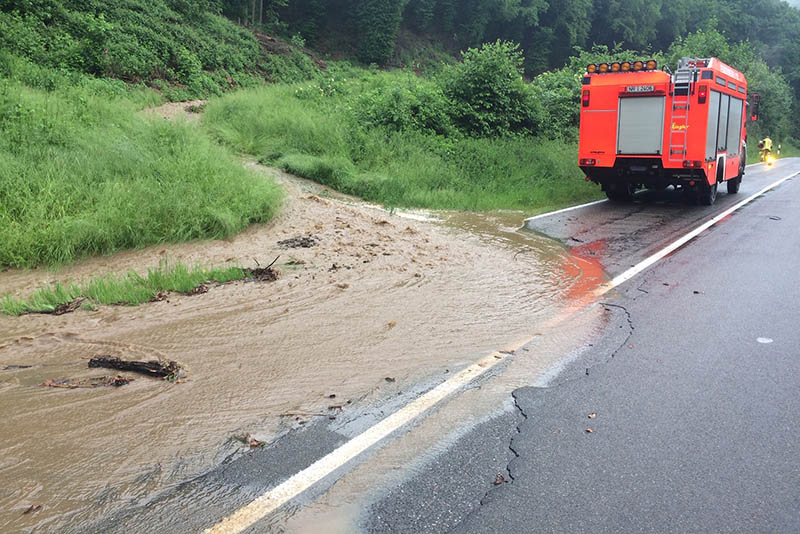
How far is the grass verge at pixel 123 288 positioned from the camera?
6.34 meters

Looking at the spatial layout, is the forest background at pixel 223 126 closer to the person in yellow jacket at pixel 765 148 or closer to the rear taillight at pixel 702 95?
the rear taillight at pixel 702 95

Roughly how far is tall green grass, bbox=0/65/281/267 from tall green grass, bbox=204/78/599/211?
348 cm

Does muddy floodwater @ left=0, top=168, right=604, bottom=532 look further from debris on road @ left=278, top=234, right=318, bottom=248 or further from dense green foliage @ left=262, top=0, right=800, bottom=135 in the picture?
dense green foliage @ left=262, top=0, right=800, bottom=135

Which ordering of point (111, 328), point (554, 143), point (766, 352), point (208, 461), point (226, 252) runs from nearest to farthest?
1. point (208, 461)
2. point (766, 352)
3. point (111, 328)
4. point (226, 252)
5. point (554, 143)

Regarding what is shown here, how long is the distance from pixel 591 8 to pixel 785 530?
198 feet

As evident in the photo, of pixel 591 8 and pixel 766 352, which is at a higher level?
pixel 591 8

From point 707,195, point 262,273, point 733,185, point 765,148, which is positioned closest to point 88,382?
point 262,273

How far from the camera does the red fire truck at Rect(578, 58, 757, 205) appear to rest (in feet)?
44.7

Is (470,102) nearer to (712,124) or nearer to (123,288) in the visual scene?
(712,124)

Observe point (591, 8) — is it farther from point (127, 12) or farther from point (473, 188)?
point (473, 188)

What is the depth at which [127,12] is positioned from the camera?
24297 mm

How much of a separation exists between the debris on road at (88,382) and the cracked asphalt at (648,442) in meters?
2.41

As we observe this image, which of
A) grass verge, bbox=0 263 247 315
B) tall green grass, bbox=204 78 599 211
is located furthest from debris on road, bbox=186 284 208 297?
tall green grass, bbox=204 78 599 211

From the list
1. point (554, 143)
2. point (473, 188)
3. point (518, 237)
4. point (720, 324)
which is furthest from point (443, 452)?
point (554, 143)
